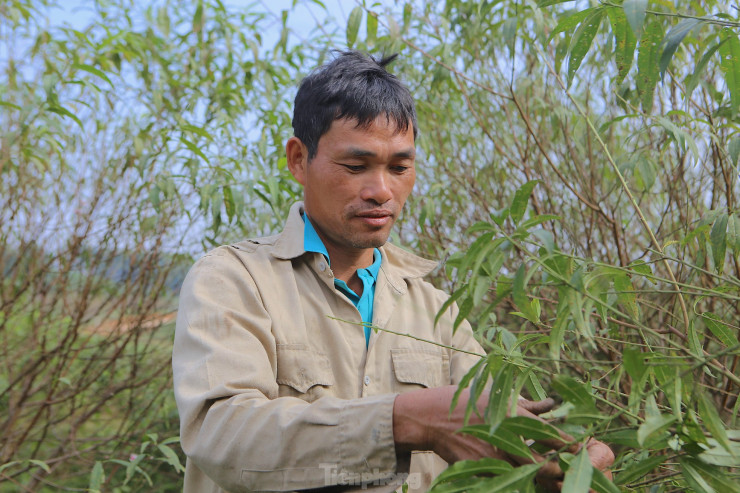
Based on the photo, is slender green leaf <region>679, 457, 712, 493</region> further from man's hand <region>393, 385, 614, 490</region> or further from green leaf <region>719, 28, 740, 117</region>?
green leaf <region>719, 28, 740, 117</region>

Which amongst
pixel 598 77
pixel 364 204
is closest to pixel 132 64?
pixel 598 77

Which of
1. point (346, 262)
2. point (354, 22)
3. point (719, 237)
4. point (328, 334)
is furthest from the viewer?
point (354, 22)

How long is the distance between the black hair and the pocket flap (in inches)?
17.6

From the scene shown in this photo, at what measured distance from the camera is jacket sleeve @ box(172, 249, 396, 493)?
1096mm

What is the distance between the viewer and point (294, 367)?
59.2 inches

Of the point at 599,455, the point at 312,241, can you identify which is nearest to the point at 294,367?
the point at 312,241

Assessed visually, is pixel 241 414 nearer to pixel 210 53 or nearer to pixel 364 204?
pixel 364 204

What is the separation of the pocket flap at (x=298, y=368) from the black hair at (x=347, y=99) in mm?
446

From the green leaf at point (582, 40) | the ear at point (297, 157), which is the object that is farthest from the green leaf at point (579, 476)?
the ear at point (297, 157)

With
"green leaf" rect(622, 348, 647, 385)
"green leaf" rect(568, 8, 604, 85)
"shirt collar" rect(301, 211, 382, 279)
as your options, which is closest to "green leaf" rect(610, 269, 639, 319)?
"green leaf" rect(622, 348, 647, 385)

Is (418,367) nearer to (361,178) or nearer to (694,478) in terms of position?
(361,178)

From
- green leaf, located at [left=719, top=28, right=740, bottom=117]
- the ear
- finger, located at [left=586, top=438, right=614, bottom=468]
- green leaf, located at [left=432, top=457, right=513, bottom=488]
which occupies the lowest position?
finger, located at [left=586, top=438, right=614, bottom=468]

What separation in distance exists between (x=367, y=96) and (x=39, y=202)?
2.56 meters

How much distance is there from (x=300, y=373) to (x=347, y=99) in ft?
1.97
